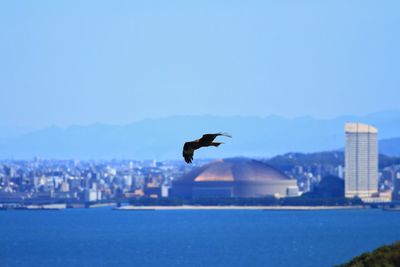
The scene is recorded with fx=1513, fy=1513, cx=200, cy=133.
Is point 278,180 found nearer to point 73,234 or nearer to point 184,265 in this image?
point 73,234

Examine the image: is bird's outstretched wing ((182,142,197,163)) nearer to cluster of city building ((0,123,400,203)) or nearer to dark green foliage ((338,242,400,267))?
dark green foliage ((338,242,400,267))

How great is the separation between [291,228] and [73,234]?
17315 mm

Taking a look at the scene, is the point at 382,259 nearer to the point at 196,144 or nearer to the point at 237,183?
the point at 196,144

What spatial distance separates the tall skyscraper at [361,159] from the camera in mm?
169625

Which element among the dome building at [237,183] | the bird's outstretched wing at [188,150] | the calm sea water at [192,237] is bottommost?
the calm sea water at [192,237]

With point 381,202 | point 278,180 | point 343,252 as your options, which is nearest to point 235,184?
point 278,180

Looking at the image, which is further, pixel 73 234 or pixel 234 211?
pixel 234 211

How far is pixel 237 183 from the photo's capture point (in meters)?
160

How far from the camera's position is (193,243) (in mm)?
89562

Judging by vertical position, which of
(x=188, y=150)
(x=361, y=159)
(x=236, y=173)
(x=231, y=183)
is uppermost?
(x=361, y=159)

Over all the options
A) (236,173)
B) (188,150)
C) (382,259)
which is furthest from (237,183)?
(188,150)

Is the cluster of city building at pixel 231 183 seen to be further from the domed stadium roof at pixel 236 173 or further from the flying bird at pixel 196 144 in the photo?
the flying bird at pixel 196 144

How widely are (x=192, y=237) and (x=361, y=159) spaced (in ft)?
261

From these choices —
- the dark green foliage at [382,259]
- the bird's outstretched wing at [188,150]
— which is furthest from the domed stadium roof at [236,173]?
the bird's outstretched wing at [188,150]
